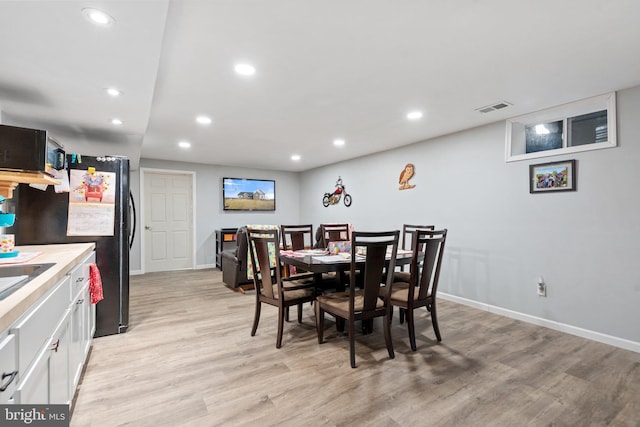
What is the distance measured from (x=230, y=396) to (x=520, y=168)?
3630mm

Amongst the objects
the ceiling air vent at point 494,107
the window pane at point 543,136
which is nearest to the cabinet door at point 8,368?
the ceiling air vent at point 494,107

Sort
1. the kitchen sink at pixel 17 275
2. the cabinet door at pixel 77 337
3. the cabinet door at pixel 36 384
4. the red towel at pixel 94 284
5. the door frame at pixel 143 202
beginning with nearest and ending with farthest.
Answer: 1. the cabinet door at pixel 36 384
2. the kitchen sink at pixel 17 275
3. the cabinet door at pixel 77 337
4. the red towel at pixel 94 284
5. the door frame at pixel 143 202

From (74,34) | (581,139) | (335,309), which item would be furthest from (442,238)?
(74,34)

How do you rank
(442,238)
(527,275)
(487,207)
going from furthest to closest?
(487,207) → (527,275) → (442,238)

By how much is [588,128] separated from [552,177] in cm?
55

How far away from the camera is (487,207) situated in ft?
12.5

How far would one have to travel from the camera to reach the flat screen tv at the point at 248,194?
689 centimetres

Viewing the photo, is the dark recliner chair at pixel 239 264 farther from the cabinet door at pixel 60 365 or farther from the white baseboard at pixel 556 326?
the white baseboard at pixel 556 326

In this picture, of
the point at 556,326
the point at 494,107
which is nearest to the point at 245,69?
the point at 494,107

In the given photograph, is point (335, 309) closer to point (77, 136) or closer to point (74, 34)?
point (74, 34)

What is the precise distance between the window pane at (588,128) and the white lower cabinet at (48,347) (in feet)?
13.9

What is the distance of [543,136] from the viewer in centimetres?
343

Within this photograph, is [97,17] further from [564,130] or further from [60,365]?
[564,130]

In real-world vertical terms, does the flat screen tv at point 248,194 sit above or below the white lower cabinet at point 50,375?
above
